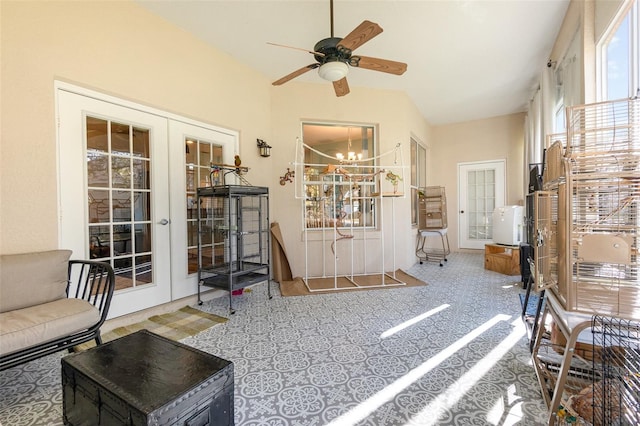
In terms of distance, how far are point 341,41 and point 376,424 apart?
102 inches

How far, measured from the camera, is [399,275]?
14.9 ft

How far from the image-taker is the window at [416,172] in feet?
18.9

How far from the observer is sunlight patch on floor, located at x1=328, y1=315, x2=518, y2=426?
152cm

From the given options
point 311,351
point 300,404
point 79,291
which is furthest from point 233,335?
point 79,291

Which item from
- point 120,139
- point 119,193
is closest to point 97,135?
point 120,139

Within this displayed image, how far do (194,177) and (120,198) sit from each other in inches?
32.7

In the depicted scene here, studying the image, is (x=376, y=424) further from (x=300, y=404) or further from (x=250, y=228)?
(x=250, y=228)

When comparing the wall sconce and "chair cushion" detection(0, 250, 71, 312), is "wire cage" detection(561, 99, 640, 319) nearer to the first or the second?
"chair cushion" detection(0, 250, 71, 312)

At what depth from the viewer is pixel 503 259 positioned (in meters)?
4.64

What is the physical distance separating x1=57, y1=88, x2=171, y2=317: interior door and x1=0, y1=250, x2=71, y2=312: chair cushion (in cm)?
32

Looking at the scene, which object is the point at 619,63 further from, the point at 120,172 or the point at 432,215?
the point at 120,172

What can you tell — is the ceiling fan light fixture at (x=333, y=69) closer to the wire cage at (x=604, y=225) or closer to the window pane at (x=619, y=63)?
the wire cage at (x=604, y=225)

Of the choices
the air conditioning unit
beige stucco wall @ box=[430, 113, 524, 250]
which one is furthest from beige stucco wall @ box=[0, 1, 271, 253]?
beige stucco wall @ box=[430, 113, 524, 250]

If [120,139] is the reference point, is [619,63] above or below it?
above
